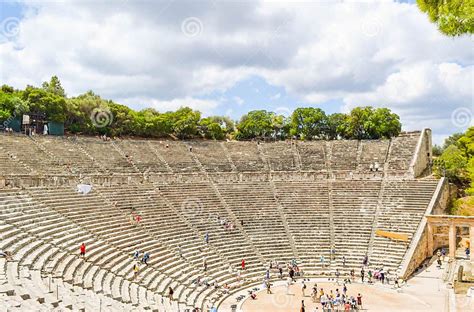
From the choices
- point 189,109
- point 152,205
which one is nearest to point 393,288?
point 152,205

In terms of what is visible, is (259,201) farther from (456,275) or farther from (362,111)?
(362,111)

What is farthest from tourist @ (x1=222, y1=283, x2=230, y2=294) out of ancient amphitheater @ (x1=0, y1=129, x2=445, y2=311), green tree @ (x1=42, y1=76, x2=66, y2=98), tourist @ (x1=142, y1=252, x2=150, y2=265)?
green tree @ (x1=42, y1=76, x2=66, y2=98)

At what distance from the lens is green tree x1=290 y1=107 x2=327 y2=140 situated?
166 feet

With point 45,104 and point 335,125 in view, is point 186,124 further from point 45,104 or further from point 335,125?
point 335,125

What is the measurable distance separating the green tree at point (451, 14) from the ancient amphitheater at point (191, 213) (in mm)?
11079

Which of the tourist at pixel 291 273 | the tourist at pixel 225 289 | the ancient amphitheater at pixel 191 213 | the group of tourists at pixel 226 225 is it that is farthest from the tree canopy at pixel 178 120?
the tourist at pixel 225 289

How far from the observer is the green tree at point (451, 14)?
8325 mm

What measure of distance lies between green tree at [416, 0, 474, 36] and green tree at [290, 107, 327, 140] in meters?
41.4

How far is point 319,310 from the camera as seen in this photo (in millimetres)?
20328

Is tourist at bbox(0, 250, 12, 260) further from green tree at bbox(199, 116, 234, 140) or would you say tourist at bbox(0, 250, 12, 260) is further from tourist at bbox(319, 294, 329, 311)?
green tree at bbox(199, 116, 234, 140)

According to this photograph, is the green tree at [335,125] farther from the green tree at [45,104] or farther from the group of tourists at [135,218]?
the group of tourists at [135,218]

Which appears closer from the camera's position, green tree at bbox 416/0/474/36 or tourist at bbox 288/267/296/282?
green tree at bbox 416/0/474/36

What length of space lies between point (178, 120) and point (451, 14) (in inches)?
1723

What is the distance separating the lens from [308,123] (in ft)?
166
